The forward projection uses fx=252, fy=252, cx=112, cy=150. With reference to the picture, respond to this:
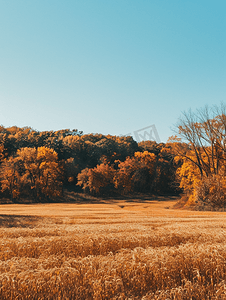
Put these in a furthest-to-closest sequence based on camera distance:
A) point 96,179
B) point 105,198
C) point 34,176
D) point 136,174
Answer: point 136,174, point 105,198, point 96,179, point 34,176

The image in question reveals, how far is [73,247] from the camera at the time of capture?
27.0ft

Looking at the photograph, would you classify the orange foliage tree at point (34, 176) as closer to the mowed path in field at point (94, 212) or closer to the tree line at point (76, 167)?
the tree line at point (76, 167)

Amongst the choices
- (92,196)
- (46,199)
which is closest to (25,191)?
(46,199)

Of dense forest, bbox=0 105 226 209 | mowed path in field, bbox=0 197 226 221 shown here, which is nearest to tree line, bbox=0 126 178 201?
dense forest, bbox=0 105 226 209

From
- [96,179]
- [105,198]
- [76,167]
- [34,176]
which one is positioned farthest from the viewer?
[76,167]

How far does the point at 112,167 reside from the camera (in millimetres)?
74312

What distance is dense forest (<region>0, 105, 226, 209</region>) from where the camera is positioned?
36.4m

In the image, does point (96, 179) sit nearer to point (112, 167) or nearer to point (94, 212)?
point (112, 167)

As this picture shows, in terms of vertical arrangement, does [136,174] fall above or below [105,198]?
above

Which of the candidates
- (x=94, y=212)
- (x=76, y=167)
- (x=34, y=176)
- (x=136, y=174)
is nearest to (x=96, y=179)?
(x=76, y=167)

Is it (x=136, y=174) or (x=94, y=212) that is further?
(x=136, y=174)

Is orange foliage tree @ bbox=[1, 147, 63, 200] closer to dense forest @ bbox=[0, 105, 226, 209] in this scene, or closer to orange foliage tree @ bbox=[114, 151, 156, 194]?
dense forest @ bbox=[0, 105, 226, 209]

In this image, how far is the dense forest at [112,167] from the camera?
3641cm

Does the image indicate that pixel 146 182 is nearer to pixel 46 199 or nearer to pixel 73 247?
pixel 46 199
